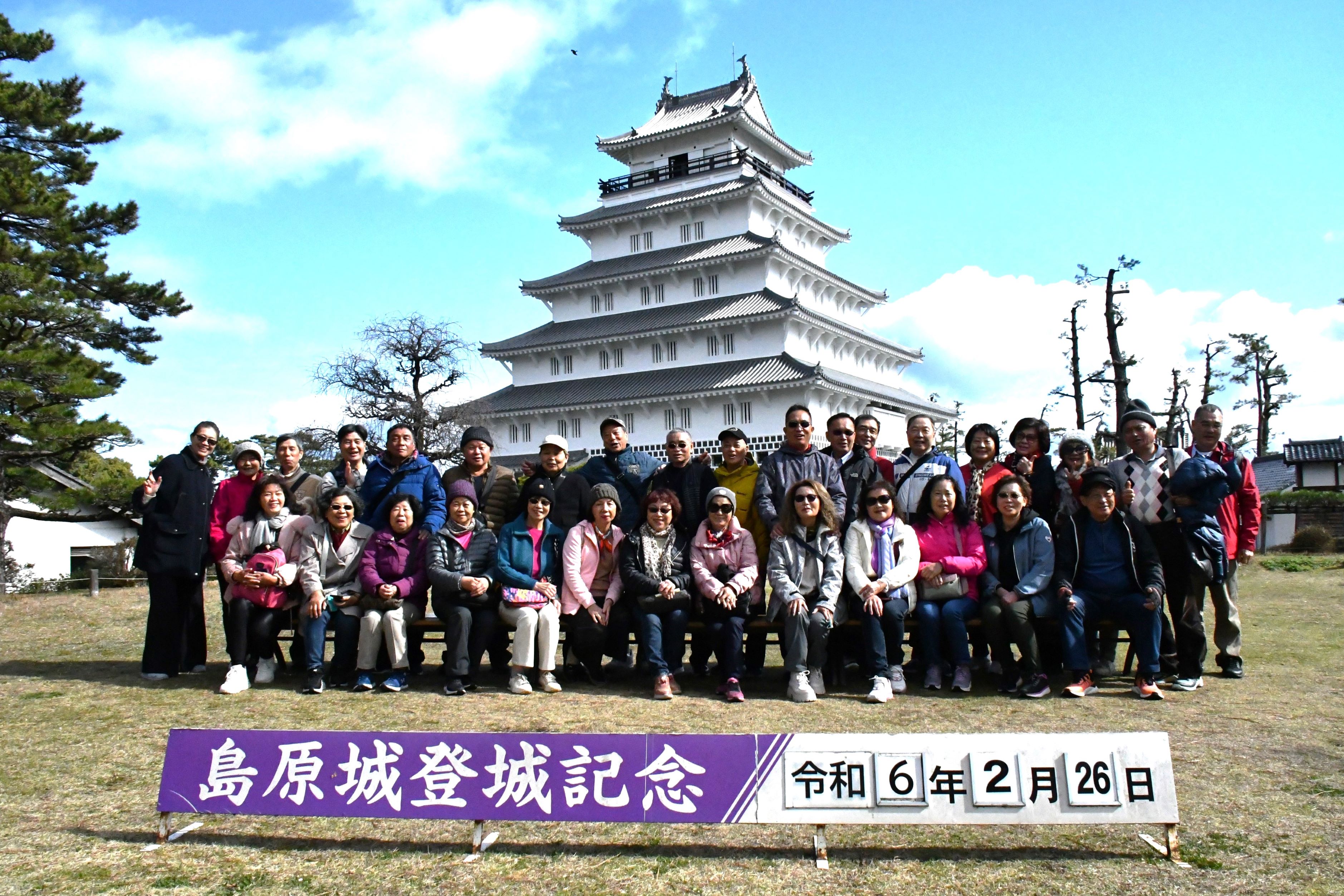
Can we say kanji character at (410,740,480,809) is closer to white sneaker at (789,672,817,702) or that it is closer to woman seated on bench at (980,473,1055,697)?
white sneaker at (789,672,817,702)

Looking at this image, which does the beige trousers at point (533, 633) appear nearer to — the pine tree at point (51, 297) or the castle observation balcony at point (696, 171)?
the pine tree at point (51, 297)

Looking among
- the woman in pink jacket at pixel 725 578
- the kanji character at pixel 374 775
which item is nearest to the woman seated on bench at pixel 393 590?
the woman in pink jacket at pixel 725 578

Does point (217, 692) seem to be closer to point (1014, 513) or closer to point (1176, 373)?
point (1014, 513)

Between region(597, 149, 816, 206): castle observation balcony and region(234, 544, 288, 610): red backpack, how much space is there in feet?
95.8

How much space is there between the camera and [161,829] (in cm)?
367

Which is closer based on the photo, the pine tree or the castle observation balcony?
the pine tree

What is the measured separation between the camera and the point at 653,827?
3.82 m

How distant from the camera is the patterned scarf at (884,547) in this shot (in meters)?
6.29

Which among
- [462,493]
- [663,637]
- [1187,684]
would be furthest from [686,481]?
[1187,684]

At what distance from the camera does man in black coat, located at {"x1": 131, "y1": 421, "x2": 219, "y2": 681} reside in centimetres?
695

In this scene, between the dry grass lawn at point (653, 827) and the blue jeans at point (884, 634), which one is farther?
the blue jeans at point (884, 634)

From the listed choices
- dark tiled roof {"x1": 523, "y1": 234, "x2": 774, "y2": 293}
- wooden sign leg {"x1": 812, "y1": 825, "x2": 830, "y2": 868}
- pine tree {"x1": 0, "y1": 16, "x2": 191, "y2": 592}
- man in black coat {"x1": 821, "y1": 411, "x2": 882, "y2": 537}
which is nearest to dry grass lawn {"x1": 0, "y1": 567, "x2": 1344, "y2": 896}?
wooden sign leg {"x1": 812, "y1": 825, "x2": 830, "y2": 868}

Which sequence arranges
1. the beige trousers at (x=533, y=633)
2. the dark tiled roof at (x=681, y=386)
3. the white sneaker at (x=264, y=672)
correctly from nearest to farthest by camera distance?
the beige trousers at (x=533, y=633) → the white sneaker at (x=264, y=672) → the dark tiled roof at (x=681, y=386)

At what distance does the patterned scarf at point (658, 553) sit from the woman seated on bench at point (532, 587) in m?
0.71
